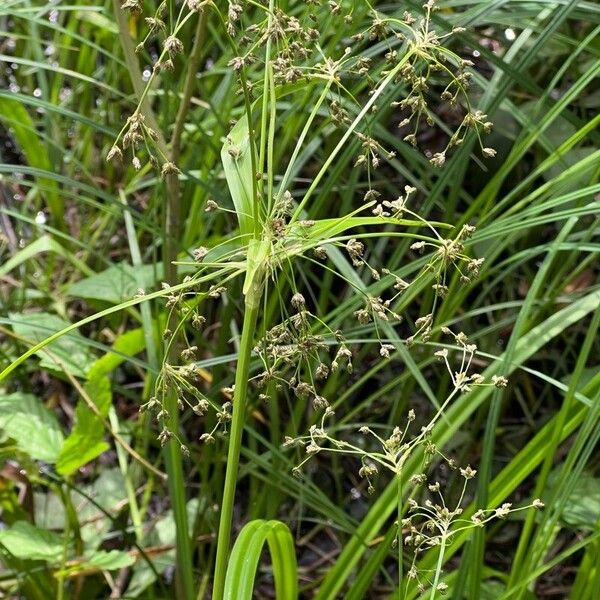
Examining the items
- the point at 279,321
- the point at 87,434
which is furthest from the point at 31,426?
the point at 279,321

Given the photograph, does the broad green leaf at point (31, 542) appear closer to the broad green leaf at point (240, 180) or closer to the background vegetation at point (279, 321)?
the background vegetation at point (279, 321)

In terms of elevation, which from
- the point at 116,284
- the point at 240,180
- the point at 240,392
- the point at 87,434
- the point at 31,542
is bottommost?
the point at 31,542

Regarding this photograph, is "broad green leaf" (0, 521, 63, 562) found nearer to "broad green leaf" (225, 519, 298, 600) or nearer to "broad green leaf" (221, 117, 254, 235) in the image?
"broad green leaf" (225, 519, 298, 600)

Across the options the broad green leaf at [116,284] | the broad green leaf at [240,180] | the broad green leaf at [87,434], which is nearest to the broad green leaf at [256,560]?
the broad green leaf at [240,180]

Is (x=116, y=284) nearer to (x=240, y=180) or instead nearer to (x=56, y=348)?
(x=56, y=348)

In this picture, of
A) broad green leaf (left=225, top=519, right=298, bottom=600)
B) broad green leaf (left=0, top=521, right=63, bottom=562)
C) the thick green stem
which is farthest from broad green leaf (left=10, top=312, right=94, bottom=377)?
the thick green stem

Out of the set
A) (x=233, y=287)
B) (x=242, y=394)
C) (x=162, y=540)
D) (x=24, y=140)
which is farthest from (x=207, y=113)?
(x=242, y=394)

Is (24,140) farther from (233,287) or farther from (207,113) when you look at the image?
(233,287)
